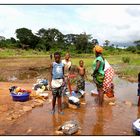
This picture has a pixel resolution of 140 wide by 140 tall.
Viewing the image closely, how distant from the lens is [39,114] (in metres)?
7.40

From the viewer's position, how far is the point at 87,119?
277 inches

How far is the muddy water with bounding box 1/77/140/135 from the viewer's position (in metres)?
6.04

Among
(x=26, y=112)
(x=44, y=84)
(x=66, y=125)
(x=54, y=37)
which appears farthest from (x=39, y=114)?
(x=54, y=37)

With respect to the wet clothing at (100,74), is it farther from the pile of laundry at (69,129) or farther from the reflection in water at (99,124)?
the pile of laundry at (69,129)

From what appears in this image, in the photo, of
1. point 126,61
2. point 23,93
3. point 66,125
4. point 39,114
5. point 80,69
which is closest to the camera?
point 66,125

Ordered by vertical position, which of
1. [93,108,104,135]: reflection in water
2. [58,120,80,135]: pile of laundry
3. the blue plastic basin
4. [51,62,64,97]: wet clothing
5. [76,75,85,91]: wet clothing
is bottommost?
[93,108,104,135]: reflection in water

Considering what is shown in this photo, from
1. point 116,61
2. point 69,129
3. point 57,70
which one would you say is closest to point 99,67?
point 57,70

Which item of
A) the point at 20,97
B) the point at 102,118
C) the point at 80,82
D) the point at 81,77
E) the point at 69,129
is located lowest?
the point at 102,118

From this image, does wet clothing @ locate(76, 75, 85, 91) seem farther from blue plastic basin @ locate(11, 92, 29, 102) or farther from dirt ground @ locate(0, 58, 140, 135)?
blue plastic basin @ locate(11, 92, 29, 102)

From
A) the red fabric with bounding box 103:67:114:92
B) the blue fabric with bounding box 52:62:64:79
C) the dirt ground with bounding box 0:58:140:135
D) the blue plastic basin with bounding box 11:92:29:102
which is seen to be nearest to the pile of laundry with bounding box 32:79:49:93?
the dirt ground with bounding box 0:58:140:135

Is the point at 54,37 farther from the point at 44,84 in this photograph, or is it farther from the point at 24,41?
the point at 44,84

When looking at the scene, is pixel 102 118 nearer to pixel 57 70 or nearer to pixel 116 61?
pixel 57 70

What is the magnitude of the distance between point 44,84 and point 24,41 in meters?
57.8

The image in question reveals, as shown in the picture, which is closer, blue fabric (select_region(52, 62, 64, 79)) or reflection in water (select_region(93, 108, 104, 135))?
reflection in water (select_region(93, 108, 104, 135))
